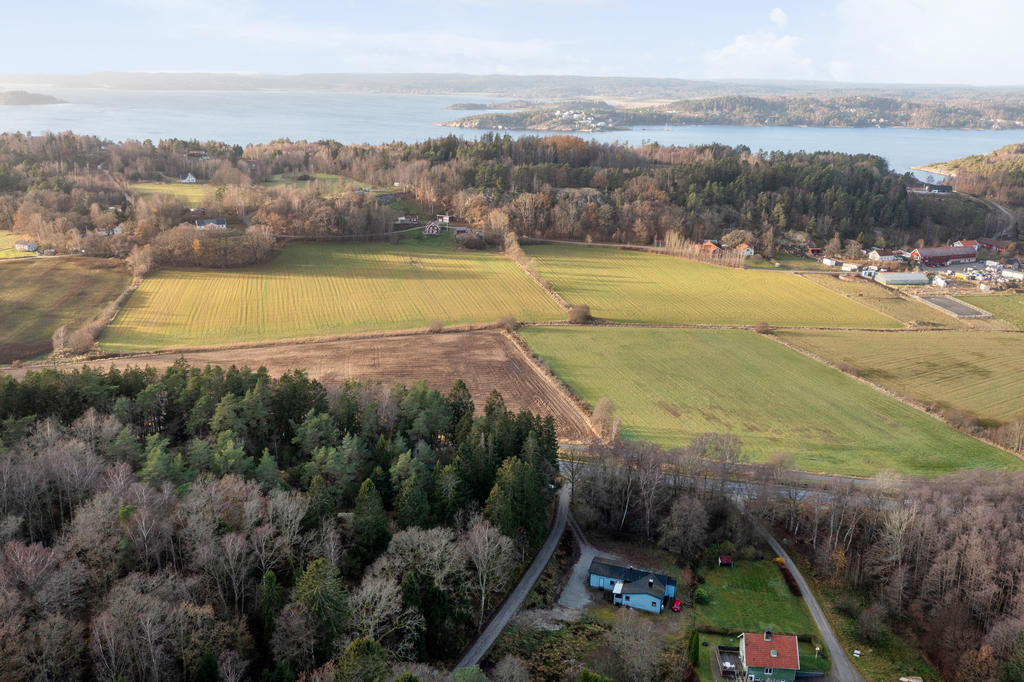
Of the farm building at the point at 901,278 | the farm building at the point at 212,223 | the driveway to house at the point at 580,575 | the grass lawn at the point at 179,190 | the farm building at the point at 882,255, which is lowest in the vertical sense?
the driveway to house at the point at 580,575

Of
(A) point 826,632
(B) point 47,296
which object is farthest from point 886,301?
(B) point 47,296

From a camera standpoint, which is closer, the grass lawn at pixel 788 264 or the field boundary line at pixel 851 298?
the field boundary line at pixel 851 298

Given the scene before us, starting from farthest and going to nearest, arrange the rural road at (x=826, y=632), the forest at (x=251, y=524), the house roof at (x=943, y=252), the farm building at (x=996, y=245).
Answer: the farm building at (x=996, y=245), the house roof at (x=943, y=252), the rural road at (x=826, y=632), the forest at (x=251, y=524)

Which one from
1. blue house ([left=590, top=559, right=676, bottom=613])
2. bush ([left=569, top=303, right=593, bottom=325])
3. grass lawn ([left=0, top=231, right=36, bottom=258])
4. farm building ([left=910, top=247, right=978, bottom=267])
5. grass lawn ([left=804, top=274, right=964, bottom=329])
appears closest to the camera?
blue house ([left=590, top=559, right=676, bottom=613])

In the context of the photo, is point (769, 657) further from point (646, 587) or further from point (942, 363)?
point (942, 363)

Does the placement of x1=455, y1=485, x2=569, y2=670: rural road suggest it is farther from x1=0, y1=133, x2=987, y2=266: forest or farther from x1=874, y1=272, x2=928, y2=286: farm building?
x1=874, y1=272, x2=928, y2=286: farm building

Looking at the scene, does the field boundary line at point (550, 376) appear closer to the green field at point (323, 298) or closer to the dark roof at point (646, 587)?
the green field at point (323, 298)

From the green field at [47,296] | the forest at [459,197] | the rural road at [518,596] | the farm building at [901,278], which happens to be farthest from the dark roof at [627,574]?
the farm building at [901,278]

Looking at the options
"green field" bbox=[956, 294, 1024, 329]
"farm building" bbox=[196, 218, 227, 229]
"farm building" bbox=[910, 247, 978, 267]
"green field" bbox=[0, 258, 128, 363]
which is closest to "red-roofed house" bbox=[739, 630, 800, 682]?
"green field" bbox=[0, 258, 128, 363]
